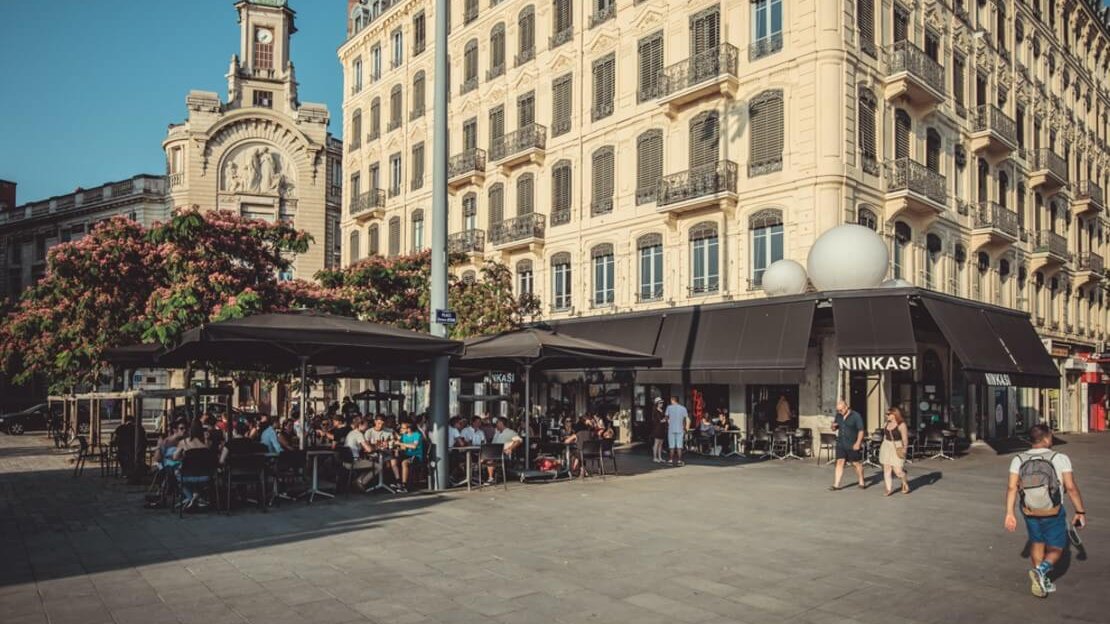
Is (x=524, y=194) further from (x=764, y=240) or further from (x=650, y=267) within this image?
(x=764, y=240)

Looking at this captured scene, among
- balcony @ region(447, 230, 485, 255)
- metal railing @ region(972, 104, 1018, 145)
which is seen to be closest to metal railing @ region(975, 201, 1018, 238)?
metal railing @ region(972, 104, 1018, 145)

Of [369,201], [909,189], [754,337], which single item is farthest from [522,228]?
[909,189]

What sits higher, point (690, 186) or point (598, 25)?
point (598, 25)

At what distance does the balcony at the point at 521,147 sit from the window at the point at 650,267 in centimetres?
612

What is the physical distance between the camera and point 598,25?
29031 millimetres

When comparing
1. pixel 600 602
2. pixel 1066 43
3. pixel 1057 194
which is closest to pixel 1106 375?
pixel 1057 194

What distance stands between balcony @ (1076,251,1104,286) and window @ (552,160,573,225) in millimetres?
23913

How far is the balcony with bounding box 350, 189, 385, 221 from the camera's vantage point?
39.7 m

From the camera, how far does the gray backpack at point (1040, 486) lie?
746 cm

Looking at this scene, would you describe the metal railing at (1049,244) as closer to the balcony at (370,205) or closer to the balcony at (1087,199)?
the balcony at (1087,199)

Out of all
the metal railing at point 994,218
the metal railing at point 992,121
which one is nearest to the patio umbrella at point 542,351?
the metal railing at point 994,218

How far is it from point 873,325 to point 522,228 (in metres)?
14.5

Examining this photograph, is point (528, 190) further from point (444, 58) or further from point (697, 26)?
point (444, 58)

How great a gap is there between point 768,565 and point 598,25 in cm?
2392
